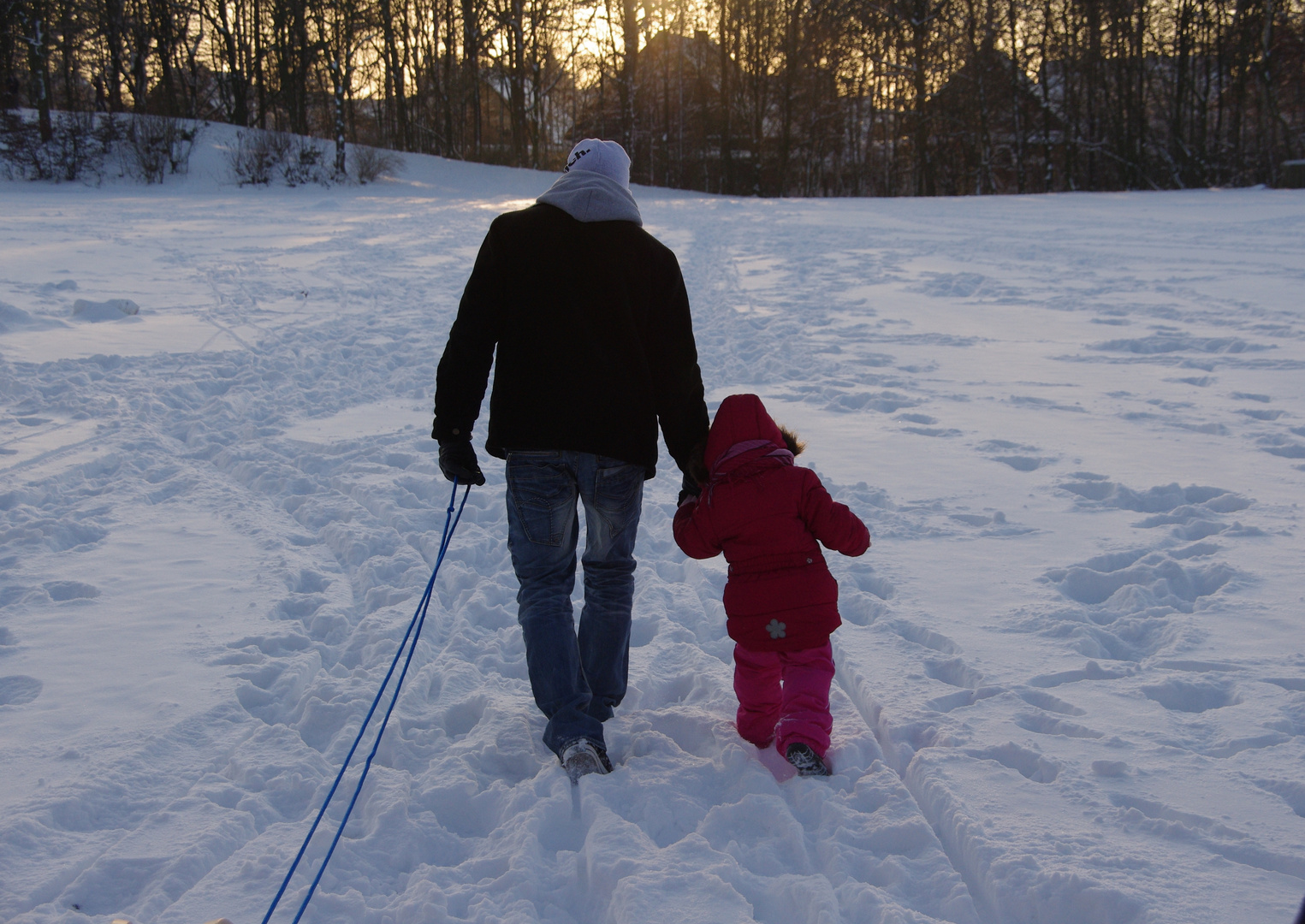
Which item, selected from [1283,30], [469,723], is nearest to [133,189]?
[469,723]

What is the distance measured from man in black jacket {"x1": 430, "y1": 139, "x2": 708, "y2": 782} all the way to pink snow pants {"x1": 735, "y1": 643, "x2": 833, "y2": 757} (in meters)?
0.45

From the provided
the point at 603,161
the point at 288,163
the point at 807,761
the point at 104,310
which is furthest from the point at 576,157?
the point at 288,163

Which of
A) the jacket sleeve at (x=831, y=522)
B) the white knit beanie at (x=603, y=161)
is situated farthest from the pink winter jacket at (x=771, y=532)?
the white knit beanie at (x=603, y=161)

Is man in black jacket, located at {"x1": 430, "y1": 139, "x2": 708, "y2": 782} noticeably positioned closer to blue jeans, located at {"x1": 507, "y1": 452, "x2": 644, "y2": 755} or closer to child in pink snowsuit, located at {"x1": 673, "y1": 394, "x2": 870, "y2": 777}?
blue jeans, located at {"x1": 507, "y1": 452, "x2": 644, "y2": 755}

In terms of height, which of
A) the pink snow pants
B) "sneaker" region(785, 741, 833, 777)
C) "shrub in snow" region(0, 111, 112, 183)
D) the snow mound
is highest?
"shrub in snow" region(0, 111, 112, 183)

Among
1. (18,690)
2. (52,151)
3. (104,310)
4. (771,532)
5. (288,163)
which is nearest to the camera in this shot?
(771,532)

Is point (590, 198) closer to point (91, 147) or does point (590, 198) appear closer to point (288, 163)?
point (91, 147)

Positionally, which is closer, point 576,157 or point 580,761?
point 580,761

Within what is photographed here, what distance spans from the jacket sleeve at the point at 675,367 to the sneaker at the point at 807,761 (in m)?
0.89

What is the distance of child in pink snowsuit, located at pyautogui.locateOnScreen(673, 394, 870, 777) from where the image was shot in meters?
2.67

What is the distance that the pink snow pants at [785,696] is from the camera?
2682 millimetres

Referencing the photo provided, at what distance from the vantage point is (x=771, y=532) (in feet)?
8.80

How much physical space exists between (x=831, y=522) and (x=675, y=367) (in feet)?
2.16

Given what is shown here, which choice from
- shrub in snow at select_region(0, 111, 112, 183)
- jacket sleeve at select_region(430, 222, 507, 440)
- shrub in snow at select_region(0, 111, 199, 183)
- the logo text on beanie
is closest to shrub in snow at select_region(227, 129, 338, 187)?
shrub in snow at select_region(0, 111, 199, 183)
